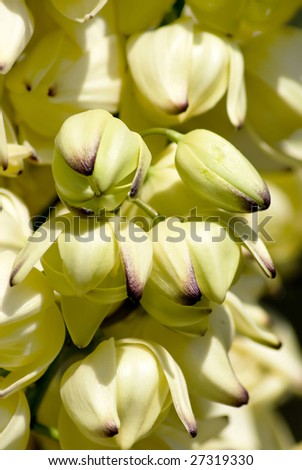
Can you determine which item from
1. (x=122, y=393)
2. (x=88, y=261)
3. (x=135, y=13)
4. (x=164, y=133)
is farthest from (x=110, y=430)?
(x=135, y=13)

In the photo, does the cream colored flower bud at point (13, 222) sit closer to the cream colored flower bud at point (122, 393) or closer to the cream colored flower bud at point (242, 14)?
the cream colored flower bud at point (122, 393)

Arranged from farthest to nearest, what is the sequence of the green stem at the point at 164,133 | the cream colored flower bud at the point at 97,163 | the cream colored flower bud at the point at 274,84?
the cream colored flower bud at the point at 274,84, the green stem at the point at 164,133, the cream colored flower bud at the point at 97,163

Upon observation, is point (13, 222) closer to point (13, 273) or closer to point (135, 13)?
point (13, 273)

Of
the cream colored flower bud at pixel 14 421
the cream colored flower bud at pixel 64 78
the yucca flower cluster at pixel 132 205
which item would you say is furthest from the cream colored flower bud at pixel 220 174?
the cream colored flower bud at pixel 14 421

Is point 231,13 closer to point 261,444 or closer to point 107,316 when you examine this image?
point 107,316

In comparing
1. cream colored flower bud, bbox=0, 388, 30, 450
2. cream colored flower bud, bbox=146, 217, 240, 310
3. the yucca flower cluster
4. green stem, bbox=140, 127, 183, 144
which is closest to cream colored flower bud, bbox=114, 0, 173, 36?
the yucca flower cluster

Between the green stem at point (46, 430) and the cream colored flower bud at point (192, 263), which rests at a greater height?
the cream colored flower bud at point (192, 263)

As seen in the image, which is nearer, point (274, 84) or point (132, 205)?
point (132, 205)
